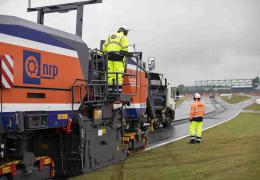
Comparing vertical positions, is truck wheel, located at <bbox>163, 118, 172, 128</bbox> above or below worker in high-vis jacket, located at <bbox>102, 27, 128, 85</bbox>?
below

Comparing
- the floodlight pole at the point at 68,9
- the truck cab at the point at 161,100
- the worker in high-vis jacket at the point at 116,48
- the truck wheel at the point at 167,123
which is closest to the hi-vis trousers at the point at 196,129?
the worker in high-vis jacket at the point at 116,48

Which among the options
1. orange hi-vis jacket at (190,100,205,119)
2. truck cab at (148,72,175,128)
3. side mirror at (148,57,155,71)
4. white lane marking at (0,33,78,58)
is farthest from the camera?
truck cab at (148,72,175,128)

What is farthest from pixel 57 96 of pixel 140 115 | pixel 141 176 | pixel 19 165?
pixel 140 115

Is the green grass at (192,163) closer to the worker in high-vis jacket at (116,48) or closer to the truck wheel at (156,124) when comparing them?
the worker in high-vis jacket at (116,48)

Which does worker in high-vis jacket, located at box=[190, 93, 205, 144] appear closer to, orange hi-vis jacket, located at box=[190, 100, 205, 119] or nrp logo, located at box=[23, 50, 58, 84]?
orange hi-vis jacket, located at box=[190, 100, 205, 119]

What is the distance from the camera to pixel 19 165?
6.07 metres

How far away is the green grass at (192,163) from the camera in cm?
759

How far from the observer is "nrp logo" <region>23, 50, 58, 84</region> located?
5.89 metres

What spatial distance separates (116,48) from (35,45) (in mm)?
3270

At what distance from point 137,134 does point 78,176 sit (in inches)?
123

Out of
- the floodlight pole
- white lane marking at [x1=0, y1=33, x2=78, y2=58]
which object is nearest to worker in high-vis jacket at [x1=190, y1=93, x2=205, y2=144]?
the floodlight pole

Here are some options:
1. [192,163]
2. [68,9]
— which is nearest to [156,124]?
[192,163]

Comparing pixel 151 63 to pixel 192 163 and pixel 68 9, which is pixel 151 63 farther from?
pixel 68 9

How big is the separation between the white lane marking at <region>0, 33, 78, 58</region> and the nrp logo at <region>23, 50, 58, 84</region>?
130 mm
